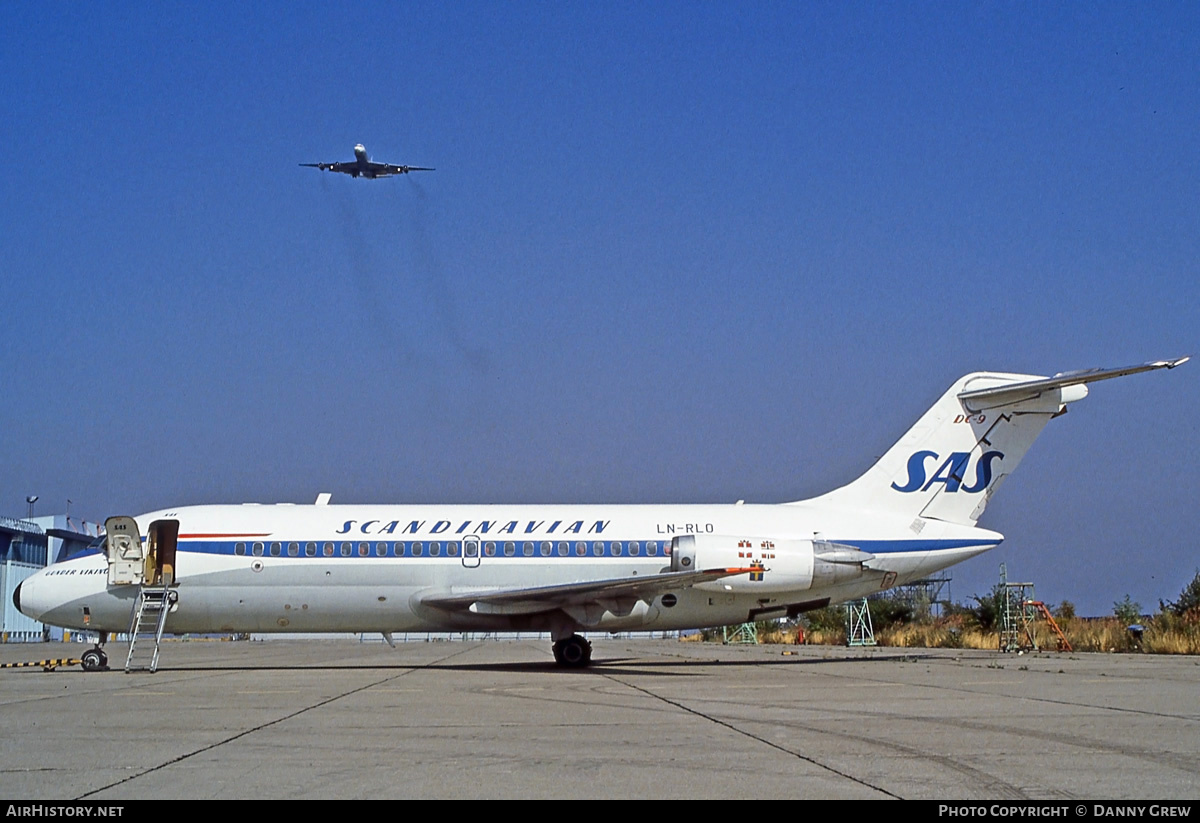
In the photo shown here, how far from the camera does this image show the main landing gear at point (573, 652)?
23094mm

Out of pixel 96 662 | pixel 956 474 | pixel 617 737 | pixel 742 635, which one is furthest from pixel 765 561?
pixel 742 635

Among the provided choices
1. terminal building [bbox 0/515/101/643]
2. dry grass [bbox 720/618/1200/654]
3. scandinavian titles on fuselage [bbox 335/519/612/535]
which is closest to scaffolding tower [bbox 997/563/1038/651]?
dry grass [bbox 720/618/1200/654]

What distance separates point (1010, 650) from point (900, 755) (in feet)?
68.0

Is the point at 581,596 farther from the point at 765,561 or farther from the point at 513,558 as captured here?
the point at 765,561

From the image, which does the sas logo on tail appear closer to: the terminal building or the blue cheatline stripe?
the blue cheatline stripe

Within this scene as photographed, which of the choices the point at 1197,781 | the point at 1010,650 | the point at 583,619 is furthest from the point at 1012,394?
the point at 1197,781

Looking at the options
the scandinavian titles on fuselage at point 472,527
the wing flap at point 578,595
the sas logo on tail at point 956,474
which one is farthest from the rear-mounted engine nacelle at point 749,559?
the sas logo on tail at point 956,474

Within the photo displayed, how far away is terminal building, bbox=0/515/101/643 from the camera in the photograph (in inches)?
2464

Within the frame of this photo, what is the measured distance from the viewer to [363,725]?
11594 mm

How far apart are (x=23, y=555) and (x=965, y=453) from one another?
59.0 meters

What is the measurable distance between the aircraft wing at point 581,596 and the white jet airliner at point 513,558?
0.06 m

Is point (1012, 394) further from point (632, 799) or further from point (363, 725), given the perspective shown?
point (632, 799)

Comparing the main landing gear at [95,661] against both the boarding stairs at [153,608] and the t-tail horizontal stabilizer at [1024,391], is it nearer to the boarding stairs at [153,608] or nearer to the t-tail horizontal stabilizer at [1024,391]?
the boarding stairs at [153,608]

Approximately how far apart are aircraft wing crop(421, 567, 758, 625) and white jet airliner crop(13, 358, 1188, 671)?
6 cm
